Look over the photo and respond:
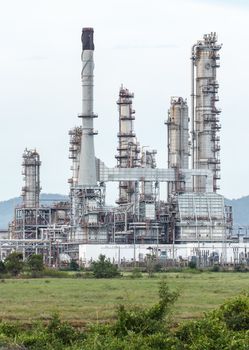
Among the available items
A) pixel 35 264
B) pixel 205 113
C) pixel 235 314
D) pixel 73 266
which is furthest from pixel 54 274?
pixel 235 314

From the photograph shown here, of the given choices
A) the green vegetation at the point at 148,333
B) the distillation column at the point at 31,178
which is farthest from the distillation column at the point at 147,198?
the green vegetation at the point at 148,333

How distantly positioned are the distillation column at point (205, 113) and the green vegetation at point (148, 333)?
6603cm

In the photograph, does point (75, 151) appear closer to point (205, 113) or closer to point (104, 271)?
point (205, 113)

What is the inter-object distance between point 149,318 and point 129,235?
6704 centimetres

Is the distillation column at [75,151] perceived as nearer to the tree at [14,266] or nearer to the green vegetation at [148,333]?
the tree at [14,266]

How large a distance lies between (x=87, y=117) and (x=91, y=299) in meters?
48.8

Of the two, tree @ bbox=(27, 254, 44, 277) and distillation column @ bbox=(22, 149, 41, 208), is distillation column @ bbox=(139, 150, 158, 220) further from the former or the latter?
tree @ bbox=(27, 254, 44, 277)

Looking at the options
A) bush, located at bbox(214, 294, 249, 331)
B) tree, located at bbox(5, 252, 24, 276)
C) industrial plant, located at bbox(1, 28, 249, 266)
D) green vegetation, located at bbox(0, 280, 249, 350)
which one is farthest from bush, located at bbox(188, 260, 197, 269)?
bush, located at bbox(214, 294, 249, 331)

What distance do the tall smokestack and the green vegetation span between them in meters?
61.9

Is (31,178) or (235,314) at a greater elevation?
(31,178)

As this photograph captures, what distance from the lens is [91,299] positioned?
147ft

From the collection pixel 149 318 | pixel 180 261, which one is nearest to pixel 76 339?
pixel 149 318

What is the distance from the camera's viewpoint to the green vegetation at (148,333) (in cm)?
2502

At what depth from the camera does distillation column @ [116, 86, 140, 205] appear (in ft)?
330
